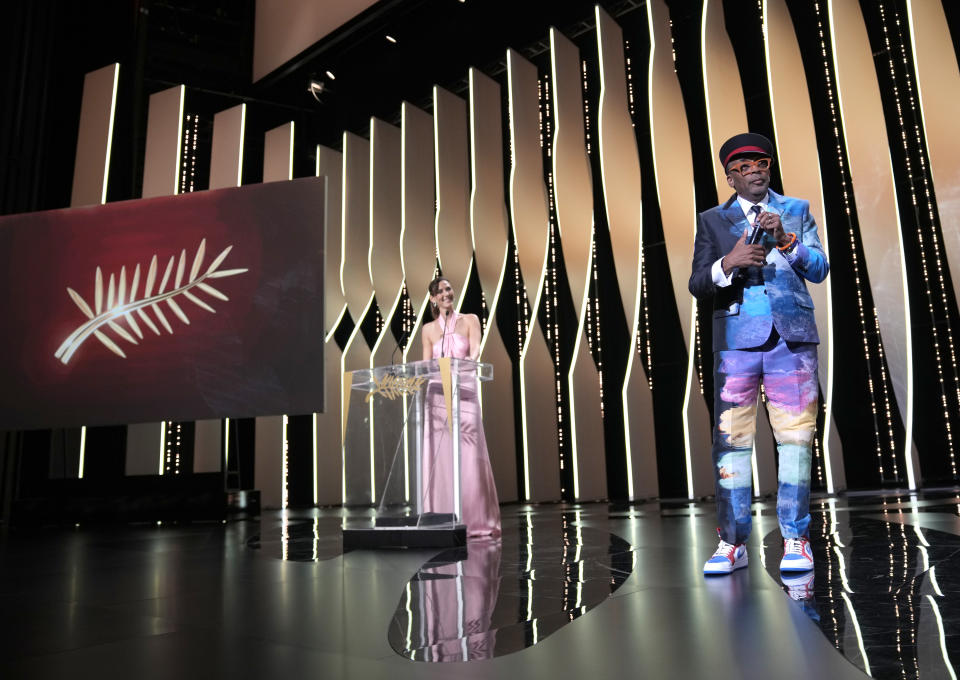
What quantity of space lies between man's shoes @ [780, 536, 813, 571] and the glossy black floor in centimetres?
4

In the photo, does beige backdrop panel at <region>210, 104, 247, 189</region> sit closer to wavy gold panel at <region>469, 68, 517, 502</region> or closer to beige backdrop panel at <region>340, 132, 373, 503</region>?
beige backdrop panel at <region>340, 132, 373, 503</region>

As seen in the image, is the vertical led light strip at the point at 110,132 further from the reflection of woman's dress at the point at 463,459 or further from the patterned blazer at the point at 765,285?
the patterned blazer at the point at 765,285

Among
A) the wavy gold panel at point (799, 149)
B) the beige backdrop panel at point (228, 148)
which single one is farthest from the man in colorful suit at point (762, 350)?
the beige backdrop panel at point (228, 148)

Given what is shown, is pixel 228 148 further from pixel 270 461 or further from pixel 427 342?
pixel 427 342

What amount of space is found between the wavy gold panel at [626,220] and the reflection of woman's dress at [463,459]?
252 centimetres

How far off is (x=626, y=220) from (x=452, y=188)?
7.01 feet

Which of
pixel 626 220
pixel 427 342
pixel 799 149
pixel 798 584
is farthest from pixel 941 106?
pixel 798 584

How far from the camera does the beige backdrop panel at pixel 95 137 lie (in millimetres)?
7801

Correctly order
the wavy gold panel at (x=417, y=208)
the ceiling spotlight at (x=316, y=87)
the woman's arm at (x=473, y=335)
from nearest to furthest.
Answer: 1. the woman's arm at (x=473, y=335)
2. the wavy gold panel at (x=417, y=208)
3. the ceiling spotlight at (x=316, y=87)

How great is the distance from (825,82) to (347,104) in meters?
5.11

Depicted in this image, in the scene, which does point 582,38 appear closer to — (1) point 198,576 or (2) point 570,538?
(2) point 570,538

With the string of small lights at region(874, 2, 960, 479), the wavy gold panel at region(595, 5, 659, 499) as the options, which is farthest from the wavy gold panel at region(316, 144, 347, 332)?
the string of small lights at region(874, 2, 960, 479)

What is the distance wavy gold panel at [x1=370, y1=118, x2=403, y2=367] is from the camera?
25.8 feet

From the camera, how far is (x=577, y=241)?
21.4ft
